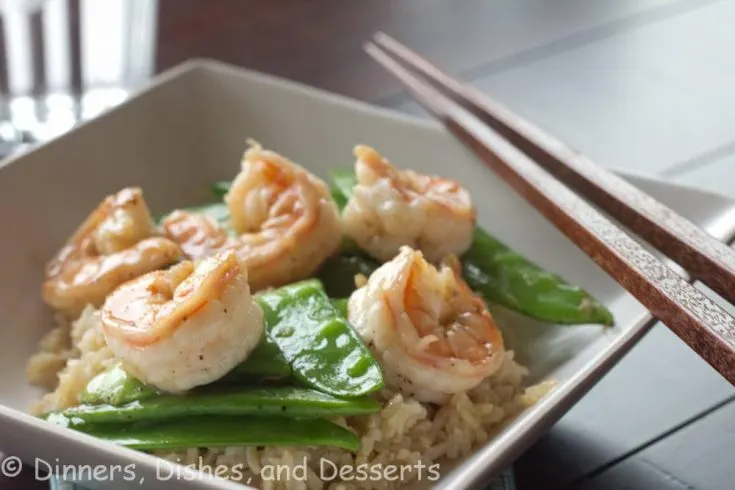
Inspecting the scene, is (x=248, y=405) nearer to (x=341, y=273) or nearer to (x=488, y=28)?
(x=341, y=273)

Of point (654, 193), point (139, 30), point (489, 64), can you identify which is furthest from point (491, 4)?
point (654, 193)

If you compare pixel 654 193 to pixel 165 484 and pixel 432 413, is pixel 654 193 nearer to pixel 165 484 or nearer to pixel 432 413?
pixel 432 413

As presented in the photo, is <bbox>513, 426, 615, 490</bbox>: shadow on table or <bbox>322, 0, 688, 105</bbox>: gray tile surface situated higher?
<bbox>513, 426, 615, 490</bbox>: shadow on table

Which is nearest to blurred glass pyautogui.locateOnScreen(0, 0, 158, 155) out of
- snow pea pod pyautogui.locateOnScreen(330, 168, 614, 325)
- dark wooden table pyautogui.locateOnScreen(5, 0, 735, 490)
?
dark wooden table pyautogui.locateOnScreen(5, 0, 735, 490)

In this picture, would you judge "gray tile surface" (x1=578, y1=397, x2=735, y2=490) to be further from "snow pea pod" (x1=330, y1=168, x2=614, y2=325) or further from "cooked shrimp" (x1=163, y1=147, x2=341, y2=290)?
"cooked shrimp" (x1=163, y1=147, x2=341, y2=290)

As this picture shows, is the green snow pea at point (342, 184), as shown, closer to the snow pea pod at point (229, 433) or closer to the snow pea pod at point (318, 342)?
the snow pea pod at point (318, 342)

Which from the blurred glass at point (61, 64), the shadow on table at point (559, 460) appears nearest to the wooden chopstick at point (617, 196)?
the shadow on table at point (559, 460)
